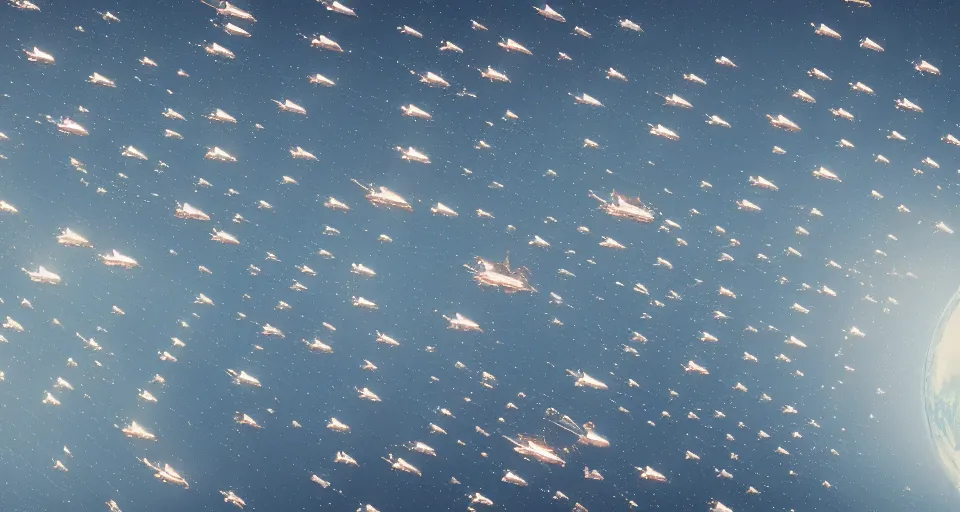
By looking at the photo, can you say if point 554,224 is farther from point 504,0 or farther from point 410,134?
point 504,0

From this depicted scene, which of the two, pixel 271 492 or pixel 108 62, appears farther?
pixel 271 492

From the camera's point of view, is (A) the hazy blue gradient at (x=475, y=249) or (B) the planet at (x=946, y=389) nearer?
(A) the hazy blue gradient at (x=475, y=249)

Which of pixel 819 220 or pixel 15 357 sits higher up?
pixel 819 220

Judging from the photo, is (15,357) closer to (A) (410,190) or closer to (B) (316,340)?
(B) (316,340)

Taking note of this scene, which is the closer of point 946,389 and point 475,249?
point 475,249

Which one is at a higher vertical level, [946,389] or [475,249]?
[946,389]

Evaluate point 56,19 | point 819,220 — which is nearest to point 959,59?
point 819,220

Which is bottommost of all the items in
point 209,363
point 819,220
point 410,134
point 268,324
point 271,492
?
point 271,492

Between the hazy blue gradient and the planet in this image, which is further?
the planet
